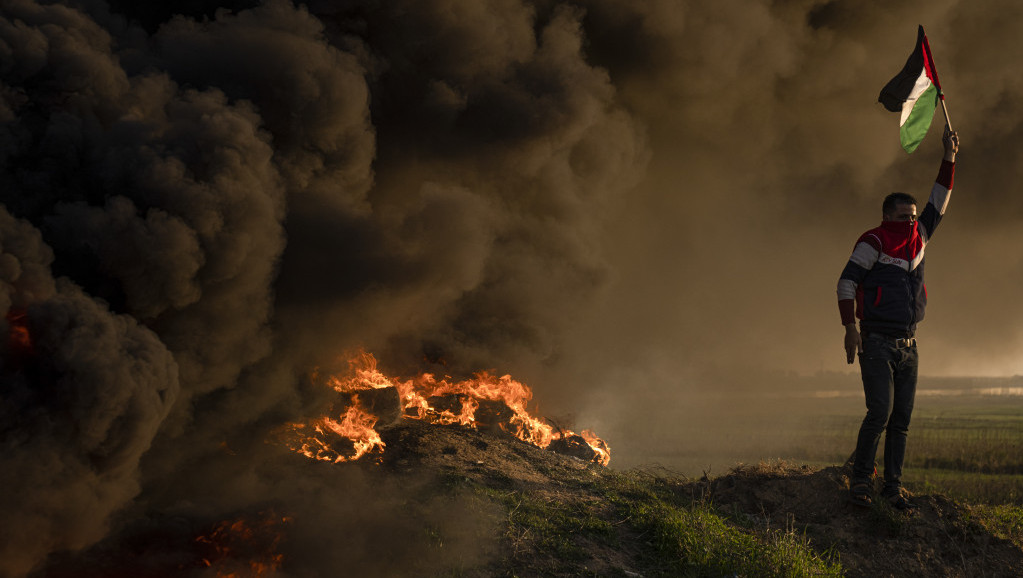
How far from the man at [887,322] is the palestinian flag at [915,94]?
164 cm

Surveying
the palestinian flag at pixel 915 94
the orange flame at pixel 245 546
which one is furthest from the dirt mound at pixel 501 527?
the palestinian flag at pixel 915 94

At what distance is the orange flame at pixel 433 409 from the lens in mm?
10484

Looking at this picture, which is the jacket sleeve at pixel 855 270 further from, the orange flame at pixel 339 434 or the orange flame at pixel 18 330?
the orange flame at pixel 18 330

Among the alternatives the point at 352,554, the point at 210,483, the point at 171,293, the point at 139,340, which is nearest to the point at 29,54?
the point at 171,293

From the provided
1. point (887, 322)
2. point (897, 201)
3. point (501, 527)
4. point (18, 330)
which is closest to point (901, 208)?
point (897, 201)

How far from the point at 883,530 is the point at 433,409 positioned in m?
8.27

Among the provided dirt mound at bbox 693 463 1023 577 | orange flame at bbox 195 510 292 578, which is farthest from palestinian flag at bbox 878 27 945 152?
orange flame at bbox 195 510 292 578

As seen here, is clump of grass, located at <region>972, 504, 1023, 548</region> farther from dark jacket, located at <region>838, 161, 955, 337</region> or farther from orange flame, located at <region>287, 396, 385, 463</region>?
orange flame, located at <region>287, 396, 385, 463</region>

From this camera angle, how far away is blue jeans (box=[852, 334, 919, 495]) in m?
7.57

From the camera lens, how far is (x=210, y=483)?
26.8ft

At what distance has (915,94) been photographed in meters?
8.85

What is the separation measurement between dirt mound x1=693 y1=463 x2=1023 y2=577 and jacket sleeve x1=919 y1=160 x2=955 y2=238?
3605 millimetres

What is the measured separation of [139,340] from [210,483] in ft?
7.51

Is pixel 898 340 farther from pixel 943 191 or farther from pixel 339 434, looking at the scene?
pixel 339 434
